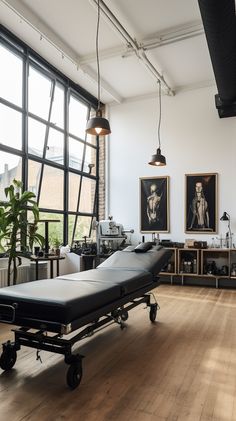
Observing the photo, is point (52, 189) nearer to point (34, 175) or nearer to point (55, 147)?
point (34, 175)

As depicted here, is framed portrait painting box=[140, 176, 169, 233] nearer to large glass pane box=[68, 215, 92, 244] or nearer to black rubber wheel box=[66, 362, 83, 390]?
large glass pane box=[68, 215, 92, 244]

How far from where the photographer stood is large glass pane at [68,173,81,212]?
7246mm

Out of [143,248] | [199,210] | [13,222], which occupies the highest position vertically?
[199,210]

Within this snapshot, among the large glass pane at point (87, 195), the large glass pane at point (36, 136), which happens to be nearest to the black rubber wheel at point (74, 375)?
the large glass pane at point (36, 136)

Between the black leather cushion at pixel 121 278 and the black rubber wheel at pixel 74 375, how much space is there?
85 cm

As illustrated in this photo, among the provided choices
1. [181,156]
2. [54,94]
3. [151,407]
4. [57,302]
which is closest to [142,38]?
[54,94]

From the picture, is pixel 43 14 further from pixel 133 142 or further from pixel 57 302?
pixel 57 302

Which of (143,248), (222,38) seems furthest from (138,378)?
(222,38)

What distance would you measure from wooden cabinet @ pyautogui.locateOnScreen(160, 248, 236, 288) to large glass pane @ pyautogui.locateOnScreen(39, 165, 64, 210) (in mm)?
2629

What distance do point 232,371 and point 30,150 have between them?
4.76 m

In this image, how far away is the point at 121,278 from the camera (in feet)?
11.5

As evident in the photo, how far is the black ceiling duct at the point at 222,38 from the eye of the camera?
347 centimetres

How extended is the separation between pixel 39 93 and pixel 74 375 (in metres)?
5.32

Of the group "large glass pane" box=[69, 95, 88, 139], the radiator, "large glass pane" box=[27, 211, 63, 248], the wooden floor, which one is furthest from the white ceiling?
the wooden floor
